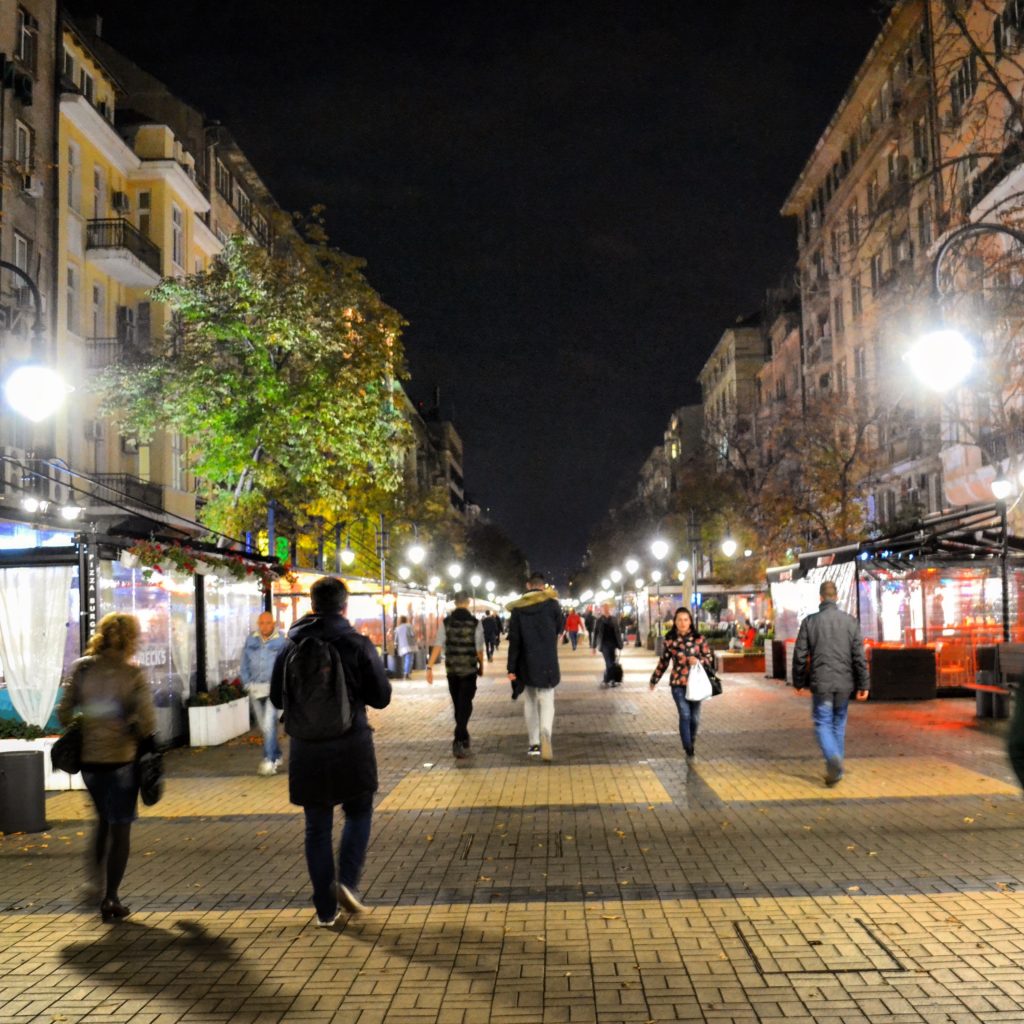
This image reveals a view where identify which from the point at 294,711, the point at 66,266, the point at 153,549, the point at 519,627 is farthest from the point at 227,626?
the point at 66,266

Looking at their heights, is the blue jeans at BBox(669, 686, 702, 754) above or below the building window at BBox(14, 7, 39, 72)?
below

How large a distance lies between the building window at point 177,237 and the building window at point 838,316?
97.4 ft

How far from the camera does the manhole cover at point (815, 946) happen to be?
5.96 metres

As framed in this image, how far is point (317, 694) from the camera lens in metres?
6.78

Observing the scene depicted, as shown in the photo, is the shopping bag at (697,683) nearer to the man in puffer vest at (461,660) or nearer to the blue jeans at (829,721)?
the blue jeans at (829,721)

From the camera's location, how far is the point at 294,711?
22.5ft

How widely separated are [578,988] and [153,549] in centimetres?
1031

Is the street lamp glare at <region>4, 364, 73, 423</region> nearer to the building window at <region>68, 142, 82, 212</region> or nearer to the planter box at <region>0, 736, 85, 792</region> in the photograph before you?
the planter box at <region>0, 736, 85, 792</region>

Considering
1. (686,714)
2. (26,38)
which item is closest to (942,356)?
(686,714)

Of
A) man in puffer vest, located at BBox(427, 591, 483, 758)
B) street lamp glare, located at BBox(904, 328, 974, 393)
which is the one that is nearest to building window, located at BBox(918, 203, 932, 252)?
street lamp glare, located at BBox(904, 328, 974, 393)

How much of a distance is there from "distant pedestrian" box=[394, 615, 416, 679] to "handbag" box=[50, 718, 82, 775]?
79.2 ft

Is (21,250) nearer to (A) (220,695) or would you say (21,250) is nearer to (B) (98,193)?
(B) (98,193)

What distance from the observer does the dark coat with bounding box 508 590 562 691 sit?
44.0ft

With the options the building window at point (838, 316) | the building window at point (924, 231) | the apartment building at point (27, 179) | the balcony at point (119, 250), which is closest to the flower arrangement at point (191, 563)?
the apartment building at point (27, 179)
